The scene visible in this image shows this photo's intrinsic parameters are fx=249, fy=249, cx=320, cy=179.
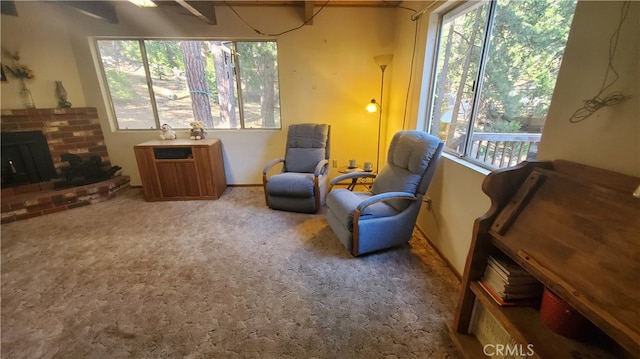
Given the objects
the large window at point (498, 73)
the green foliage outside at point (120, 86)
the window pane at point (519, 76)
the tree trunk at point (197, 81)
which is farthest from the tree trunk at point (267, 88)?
the window pane at point (519, 76)

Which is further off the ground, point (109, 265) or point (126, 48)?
point (126, 48)

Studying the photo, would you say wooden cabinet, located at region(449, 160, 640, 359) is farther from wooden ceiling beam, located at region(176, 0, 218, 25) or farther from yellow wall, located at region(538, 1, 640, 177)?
wooden ceiling beam, located at region(176, 0, 218, 25)

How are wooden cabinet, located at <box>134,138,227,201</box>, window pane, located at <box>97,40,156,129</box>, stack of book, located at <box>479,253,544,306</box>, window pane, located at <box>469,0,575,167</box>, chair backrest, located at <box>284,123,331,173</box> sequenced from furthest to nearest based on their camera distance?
window pane, located at <box>97,40,156,129</box>
chair backrest, located at <box>284,123,331,173</box>
wooden cabinet, located at <box>134,138,227,201</box>
window pane, located at <box>469,0,575,167</box>
stack of book, located at <box>479,253,544,306</box>

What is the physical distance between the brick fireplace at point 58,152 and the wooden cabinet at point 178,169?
682 millimetres

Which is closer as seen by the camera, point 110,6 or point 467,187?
point 467,187

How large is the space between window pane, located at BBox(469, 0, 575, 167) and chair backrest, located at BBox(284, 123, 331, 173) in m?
1.73

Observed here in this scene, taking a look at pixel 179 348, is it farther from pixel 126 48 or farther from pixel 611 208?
pixel 126 48

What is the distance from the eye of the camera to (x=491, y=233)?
1.12m

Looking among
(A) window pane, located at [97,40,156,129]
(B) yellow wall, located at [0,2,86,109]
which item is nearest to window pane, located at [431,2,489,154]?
(A) window pane, located at [97,40,156,129]

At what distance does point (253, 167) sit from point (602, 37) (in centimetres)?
350

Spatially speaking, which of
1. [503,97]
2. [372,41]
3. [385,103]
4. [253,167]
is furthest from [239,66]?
[503,97]

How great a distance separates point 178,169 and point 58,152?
1659 millimetres

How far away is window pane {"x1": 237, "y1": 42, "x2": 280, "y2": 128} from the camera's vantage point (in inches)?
133

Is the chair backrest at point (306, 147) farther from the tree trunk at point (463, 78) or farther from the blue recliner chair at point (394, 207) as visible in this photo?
the tree trunk at point (463, 78)
